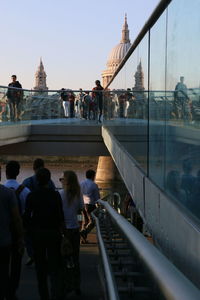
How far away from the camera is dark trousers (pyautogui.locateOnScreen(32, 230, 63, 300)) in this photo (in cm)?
534

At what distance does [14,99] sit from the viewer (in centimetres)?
1716

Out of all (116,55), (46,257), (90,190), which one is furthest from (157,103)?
(116,55)

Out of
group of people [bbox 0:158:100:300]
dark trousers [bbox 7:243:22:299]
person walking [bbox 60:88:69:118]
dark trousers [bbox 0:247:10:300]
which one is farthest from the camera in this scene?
person walking [bbox 60:88:69:118]

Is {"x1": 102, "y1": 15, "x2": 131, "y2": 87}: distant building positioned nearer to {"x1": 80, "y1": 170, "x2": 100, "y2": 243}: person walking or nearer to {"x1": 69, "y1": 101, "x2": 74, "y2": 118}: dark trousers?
{"x1": 69, "y1": 101, "x2": 74, "y2": 118}: dark trousers

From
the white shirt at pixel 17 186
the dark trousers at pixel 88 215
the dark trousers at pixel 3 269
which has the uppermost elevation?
the white shirt at pixel 17 186

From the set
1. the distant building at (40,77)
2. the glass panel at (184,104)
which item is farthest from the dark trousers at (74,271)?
the distant building at (40,77)

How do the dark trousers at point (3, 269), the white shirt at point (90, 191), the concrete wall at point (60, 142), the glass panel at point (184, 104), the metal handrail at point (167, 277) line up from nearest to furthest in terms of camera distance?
the metal handrail at point (167, 277) < the glass panel at point (184, 104) < the dark trousers at point (3, 269) < the white shirt at point (90, 191) < the concrete wall at point (60, 142)

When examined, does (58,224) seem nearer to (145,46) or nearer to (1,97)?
(145,46)

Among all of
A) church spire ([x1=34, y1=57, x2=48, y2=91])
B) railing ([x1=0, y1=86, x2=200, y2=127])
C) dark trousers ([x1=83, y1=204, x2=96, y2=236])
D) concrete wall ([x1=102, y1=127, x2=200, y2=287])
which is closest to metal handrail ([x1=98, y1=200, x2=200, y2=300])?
concrete wall ([x1=102, y1=127, x2=200, y2=287])

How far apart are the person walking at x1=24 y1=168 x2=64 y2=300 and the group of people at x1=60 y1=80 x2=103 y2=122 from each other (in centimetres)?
1749

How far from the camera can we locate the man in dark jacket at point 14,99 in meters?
16.6

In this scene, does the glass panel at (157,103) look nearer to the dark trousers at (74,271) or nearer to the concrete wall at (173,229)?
the concrete wall at (173,229)

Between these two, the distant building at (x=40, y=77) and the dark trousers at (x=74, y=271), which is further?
the distant building at (x=40, y=77)

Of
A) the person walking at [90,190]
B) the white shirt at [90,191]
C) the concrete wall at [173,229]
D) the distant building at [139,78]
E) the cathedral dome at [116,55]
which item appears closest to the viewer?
the concrete wall at [173,229]
